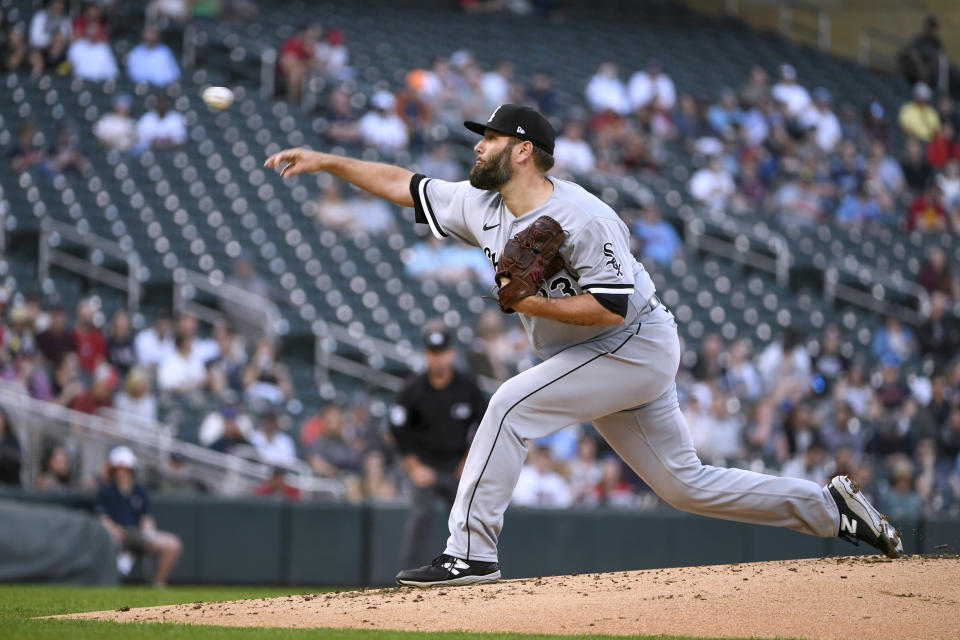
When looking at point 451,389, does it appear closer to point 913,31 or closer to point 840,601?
point 840,601

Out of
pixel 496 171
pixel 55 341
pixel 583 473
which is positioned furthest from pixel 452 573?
pixel 55 341

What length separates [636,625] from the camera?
516 centimetres

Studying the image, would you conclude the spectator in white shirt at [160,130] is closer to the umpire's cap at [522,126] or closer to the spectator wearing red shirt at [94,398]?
the spectator wearing red shirt at [94,398]

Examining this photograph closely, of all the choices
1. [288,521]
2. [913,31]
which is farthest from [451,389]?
[913,31]

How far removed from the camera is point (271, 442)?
12.5 metres

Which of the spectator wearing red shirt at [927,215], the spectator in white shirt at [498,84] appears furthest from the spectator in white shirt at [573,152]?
the spectator wearing red shirt at [927,215]

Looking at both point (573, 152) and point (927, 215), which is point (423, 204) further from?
point (927, 215)

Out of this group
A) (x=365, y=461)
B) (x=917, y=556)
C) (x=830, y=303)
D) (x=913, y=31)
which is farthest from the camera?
(x=913, y=31)

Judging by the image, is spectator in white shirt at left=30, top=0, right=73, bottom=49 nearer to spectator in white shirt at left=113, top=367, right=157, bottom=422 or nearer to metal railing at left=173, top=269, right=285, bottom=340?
metal railing at left=173, top=269, right=285, bottom=340

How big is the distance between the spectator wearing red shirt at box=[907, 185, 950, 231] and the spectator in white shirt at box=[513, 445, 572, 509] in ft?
31.7

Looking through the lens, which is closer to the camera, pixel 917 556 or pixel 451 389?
pixel 917 556

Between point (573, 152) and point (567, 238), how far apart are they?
12805 mm

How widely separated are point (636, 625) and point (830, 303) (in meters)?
13.3

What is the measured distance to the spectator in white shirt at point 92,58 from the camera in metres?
16.9
